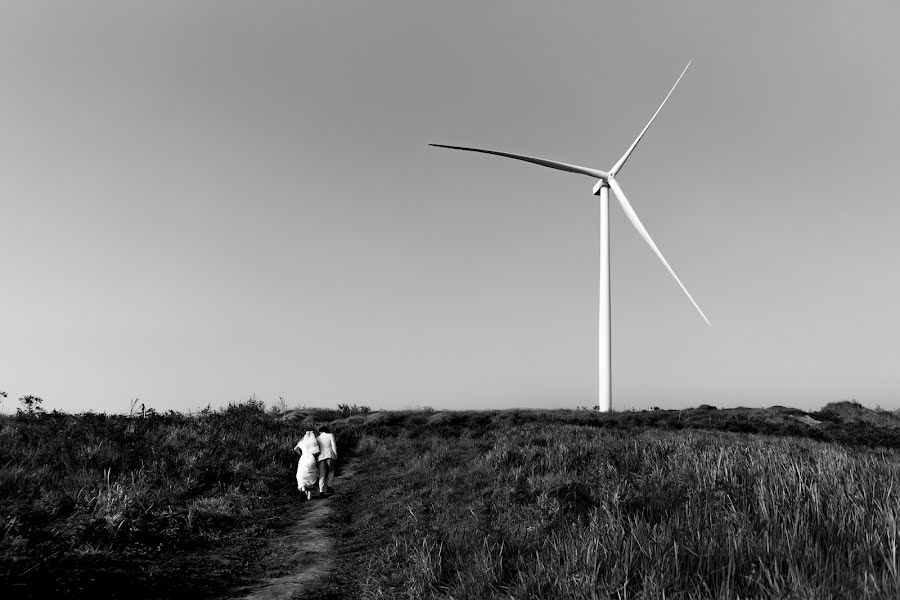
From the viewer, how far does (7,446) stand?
1223cm

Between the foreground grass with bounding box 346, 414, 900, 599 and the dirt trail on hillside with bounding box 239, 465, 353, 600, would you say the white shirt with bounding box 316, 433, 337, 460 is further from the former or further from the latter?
the foreground grass with bounding box 346, 414, 900, 599

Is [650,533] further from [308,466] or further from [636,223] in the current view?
[636,223]

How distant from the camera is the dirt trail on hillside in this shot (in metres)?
7.19

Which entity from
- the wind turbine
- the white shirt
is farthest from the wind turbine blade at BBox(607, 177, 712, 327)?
the white shirt

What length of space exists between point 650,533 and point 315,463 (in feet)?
37.6

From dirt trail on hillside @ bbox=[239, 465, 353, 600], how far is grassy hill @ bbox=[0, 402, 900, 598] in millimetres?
417

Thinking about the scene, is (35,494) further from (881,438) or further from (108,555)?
(881,438)

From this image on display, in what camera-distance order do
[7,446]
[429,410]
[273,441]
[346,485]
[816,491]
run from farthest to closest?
[429,410] < [273,441] < [346,485] < [7,446] < [816,491]

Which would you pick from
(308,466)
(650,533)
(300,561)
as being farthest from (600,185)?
(650,533)

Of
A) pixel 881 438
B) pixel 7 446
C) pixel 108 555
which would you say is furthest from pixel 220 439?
pixel 881 438

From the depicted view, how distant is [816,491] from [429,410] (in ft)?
98.9

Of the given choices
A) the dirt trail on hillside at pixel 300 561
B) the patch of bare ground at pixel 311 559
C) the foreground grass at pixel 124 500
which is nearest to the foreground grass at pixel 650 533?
the patch of bare ground at pixel 311 559

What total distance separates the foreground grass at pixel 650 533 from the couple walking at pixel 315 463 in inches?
108

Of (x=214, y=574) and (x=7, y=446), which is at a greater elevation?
(x=7, y=446)
